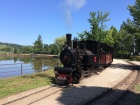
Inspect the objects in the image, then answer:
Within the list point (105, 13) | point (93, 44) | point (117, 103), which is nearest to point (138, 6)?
point (93, 44)

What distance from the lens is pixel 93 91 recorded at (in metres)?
13.6

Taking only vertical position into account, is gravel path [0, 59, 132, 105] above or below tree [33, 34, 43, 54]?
below

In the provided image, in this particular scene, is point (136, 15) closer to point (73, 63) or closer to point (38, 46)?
point (73, 63)

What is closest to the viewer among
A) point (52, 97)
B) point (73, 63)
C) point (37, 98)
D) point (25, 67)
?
point (37, 98)

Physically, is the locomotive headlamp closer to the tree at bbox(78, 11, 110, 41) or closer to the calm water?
the calm water

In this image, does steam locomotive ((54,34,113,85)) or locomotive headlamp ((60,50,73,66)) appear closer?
steam locomotive ((54,34,113,85))

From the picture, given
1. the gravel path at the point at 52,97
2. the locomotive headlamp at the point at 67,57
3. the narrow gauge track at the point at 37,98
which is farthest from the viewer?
the locomotive headlamp at the point at 67,57

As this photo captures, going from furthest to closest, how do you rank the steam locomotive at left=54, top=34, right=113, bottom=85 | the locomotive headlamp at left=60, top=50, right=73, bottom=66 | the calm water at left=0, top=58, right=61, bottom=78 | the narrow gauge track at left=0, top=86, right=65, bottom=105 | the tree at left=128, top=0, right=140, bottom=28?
the tree at left=128, top=0, right=140, bottom=28 → the calm water at left=0, top=58, right=61, bottom=78 → the locomotive headlamp at left=60, top=50, right=73, bottom=66 → the steam locomotive at left=54, top=34, right=113, bottom=85 → the narrow gauge track at left=0, top=86, right=65, bottom=105

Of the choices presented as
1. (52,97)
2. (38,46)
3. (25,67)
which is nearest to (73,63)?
(52,97)

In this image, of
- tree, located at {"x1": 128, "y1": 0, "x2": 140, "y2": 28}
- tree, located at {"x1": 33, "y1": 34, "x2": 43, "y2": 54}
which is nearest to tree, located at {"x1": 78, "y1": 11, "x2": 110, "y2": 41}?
tree, located at {"x1": 128, "y1": 0, "x2": 140, "y2": 28}

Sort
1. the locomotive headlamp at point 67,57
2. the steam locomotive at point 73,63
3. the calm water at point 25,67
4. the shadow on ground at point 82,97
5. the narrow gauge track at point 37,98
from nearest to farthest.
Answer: the narrow gauge track at point 37,98 < the shadow on ground at point 82,97 < the steam locomotive at point 73,63 < the locomotive headlamp at point 67,57 < the calm water at point 25,67

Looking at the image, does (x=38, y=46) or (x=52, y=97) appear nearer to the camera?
(x=52, y=97)

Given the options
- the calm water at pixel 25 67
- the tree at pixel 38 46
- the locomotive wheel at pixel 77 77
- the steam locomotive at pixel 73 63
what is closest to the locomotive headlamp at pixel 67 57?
the steam locomotive at pixel 73 63

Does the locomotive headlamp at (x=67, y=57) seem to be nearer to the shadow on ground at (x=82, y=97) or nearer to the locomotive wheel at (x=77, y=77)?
the locomotive wheel at (x=77, y=77)
